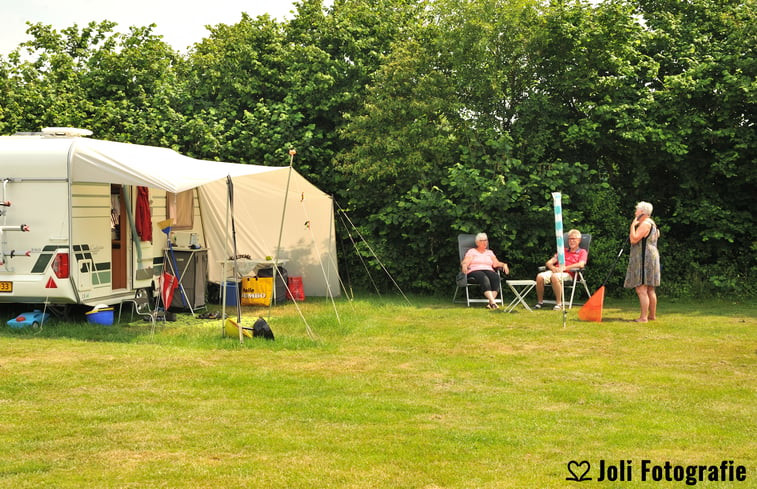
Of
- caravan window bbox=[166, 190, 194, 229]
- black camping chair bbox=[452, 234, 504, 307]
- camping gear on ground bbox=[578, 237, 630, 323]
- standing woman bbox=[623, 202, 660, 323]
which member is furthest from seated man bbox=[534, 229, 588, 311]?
caravan window bbox=[166, 190, 194, 229]

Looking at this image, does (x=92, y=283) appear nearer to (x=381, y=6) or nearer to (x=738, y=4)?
(x=381, y=6)

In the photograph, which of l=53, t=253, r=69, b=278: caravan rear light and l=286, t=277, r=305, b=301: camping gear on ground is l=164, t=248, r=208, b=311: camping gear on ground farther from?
l=53, t=253, r=69, b=278: caravan rear light

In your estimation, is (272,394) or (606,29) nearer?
(272,394)

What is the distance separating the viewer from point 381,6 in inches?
557

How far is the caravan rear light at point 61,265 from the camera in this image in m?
8.55

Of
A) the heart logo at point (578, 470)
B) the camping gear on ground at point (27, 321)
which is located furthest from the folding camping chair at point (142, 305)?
the heart logo at point (578, 470)

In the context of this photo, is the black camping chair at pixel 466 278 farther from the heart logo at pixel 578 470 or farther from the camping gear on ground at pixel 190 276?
the heart logo at pixel 578 470

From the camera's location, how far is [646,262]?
30.6 ft

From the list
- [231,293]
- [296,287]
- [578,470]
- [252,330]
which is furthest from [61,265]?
[578,470]

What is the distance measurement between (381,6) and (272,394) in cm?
977

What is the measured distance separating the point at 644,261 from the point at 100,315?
5864 millimetres

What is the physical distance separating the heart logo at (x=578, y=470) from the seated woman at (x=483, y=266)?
21.3ft

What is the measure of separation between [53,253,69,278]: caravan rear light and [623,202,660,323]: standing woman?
5.94 m

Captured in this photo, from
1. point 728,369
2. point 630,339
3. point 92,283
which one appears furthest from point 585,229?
point 92,283
